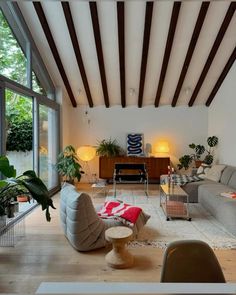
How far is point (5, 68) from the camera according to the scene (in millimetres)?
4309

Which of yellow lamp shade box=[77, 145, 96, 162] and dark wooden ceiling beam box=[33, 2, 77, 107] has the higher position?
dark wooden ceiling beam box=[33, 2, 77, 107]

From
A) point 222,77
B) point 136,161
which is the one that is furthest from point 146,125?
point 222,77

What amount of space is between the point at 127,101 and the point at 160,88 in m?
1.33

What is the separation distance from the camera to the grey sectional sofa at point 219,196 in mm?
3872

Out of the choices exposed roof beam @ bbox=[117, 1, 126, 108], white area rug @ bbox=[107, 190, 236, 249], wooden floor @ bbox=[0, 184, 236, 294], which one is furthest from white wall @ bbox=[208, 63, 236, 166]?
wooden floor @ bbox=[0, 184, 236, 294]

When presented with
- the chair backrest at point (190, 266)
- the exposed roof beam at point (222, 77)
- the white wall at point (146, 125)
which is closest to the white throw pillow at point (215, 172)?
the white wall at point (146, 125)

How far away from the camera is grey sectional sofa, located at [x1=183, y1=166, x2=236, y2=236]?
3872 mm

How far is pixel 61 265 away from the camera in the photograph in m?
2.88

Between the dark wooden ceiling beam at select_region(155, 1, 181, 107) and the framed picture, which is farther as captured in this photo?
the framed picture

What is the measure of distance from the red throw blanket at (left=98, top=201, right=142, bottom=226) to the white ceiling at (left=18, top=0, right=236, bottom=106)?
339 cm

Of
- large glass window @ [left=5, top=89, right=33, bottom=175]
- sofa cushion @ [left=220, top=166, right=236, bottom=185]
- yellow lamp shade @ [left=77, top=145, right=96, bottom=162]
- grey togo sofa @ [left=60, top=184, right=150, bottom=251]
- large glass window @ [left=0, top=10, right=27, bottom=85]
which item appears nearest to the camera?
grey togo sofa @ [left=60, top=184, right=150, bottom=251]

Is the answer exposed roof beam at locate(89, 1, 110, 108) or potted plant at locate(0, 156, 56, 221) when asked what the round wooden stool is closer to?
potted plant at locate(0, 156, 56, 221)

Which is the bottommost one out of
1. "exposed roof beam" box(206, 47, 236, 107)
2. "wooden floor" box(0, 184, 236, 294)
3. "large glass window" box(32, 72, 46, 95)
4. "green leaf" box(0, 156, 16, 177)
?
"wooden floor" box(0, 184, 236, 294)

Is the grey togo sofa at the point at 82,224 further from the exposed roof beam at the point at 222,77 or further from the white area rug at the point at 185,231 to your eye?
the exposed roof beam at the point at 222,77
